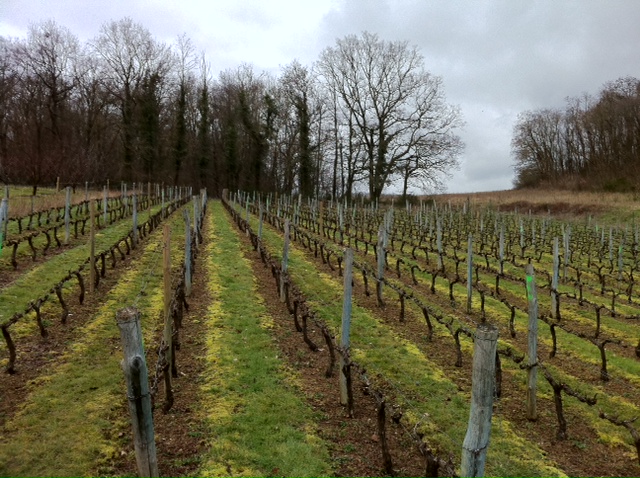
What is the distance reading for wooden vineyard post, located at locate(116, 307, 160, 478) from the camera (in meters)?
3.05

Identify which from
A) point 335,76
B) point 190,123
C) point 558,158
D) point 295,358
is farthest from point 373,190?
point 295,358

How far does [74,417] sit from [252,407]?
6.38 feet

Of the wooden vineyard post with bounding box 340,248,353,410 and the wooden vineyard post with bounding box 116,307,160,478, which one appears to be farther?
the wooden vineyard post with bounding box 340,248,353,410

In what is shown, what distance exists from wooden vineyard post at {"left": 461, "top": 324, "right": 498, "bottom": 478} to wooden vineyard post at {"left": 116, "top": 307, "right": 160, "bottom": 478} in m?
2.11

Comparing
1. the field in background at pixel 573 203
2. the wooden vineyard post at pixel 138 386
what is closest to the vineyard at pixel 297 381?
the wooden vineyard post at pixel 138 386

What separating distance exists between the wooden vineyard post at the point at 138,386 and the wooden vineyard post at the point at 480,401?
2.11 m

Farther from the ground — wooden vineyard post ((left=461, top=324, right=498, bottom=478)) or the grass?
wooden vineyard post ((left=461, top=324, right=498, bottom=478))

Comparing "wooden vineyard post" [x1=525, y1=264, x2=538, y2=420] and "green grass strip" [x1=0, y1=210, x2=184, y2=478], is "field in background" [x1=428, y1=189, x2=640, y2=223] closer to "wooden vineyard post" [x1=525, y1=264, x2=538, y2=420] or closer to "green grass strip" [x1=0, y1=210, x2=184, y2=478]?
"wooden vineyard post" [x1=525, y1=264, x2=538, y2=420]

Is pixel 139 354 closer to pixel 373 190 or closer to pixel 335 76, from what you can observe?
pixel 373 190

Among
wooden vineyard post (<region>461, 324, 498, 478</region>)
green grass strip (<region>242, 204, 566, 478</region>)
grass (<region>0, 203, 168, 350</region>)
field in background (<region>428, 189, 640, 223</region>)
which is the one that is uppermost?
field in background (<region>428, 189, 640, 223</region>)

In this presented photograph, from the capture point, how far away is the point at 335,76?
45.5 m

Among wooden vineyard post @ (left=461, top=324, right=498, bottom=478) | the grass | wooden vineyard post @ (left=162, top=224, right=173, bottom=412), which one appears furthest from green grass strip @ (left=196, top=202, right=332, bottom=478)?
the grass

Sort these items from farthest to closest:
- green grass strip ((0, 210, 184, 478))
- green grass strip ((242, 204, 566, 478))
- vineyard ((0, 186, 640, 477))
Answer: green grass strip ((242, 204, 566, 478)), vineyard ((0, 186, 640, 477)), green grass strip ((0, 210, 184, 478))

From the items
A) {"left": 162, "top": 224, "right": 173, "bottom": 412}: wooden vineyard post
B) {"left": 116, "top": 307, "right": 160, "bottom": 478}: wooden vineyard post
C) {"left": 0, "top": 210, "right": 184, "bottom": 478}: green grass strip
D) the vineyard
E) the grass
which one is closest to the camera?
{"left": 116, "top": 307, "right": 160, "bottom": 478}: wooden vineyard post
